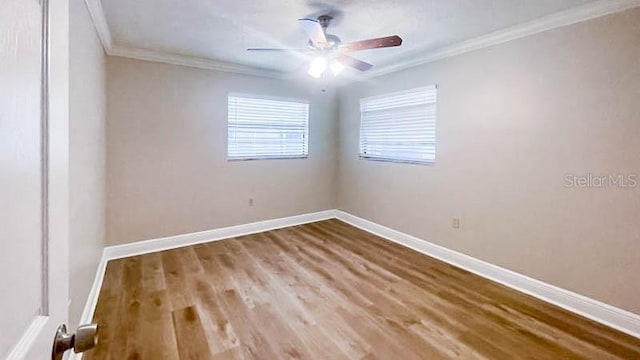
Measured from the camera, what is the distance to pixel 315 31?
244 cm

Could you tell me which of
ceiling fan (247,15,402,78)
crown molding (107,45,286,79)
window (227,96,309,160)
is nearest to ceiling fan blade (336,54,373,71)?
ceiling fan (247,15,402,78)

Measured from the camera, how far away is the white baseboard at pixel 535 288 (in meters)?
2.36

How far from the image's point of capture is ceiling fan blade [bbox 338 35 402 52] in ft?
7.88

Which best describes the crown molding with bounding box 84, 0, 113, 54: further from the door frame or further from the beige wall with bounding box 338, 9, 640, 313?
the beige wall with bounding box 338, 9, 640, 313

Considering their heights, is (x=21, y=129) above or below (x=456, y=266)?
above

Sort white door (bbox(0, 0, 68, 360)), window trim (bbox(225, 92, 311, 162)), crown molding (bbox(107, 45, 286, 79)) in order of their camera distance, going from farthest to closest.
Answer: window trim (bbox(225, 92, 311, 162)), crown molding (bbox(107, 45, 286, 79)), white door (bbox(0, 0, 68, 360))

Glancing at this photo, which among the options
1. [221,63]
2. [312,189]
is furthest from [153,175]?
[312,189]

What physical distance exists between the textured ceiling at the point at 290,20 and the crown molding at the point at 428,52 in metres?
0.09

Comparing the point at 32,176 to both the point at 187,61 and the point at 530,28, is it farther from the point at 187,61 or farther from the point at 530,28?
the point at 187,61

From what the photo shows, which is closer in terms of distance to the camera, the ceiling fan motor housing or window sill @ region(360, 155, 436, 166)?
the ceiling fan motor housing

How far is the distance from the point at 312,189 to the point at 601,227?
3.61 metres

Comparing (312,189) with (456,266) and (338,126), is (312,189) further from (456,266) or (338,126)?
(456,266)

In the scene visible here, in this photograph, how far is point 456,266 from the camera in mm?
3500

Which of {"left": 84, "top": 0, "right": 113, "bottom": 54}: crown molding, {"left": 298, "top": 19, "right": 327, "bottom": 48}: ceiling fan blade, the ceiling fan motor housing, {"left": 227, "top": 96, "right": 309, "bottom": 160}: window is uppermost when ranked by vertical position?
the ceiling fan motor housing
